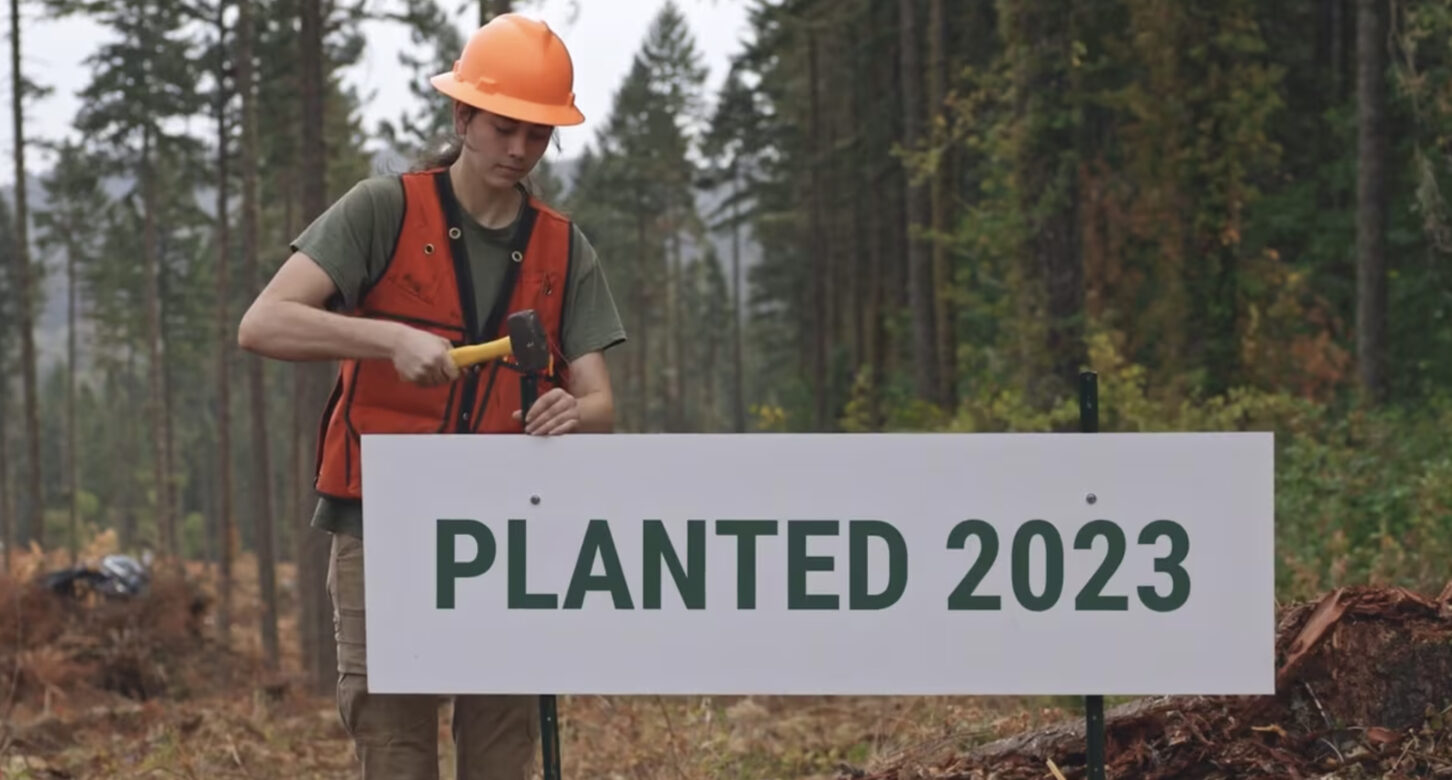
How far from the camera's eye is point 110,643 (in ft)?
63.4

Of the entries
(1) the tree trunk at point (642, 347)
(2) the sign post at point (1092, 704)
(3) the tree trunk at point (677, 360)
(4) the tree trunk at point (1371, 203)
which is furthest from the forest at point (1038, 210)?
(3) the tree trunk at point (677, 360)

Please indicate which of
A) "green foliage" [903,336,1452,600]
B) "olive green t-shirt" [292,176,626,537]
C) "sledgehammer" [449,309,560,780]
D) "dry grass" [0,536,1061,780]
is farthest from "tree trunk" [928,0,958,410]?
"sledgehammer" [449,309,560,780]

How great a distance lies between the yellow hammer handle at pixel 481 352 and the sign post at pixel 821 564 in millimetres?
187

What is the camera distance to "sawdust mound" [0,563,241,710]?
1739 cm

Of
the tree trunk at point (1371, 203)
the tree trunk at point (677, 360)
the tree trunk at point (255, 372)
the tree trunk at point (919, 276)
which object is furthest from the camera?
the tree trunk at point (677, 360)

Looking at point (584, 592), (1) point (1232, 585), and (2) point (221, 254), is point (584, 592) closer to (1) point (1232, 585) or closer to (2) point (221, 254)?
(1) point (1232, 585)

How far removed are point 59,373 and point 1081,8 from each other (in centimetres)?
9351

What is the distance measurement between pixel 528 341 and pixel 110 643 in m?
17.3

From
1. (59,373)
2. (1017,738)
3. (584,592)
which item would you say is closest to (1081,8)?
(1017,738)

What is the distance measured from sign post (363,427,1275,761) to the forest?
1.00 metres

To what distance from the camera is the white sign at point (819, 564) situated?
376 cm

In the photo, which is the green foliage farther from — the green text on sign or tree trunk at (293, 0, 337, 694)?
tree trunk at (293, 0, 337, 694)

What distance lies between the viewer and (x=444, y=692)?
391 cm

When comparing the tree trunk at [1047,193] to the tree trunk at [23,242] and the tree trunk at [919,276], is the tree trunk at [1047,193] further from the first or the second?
the tree trunk at [23,242]
